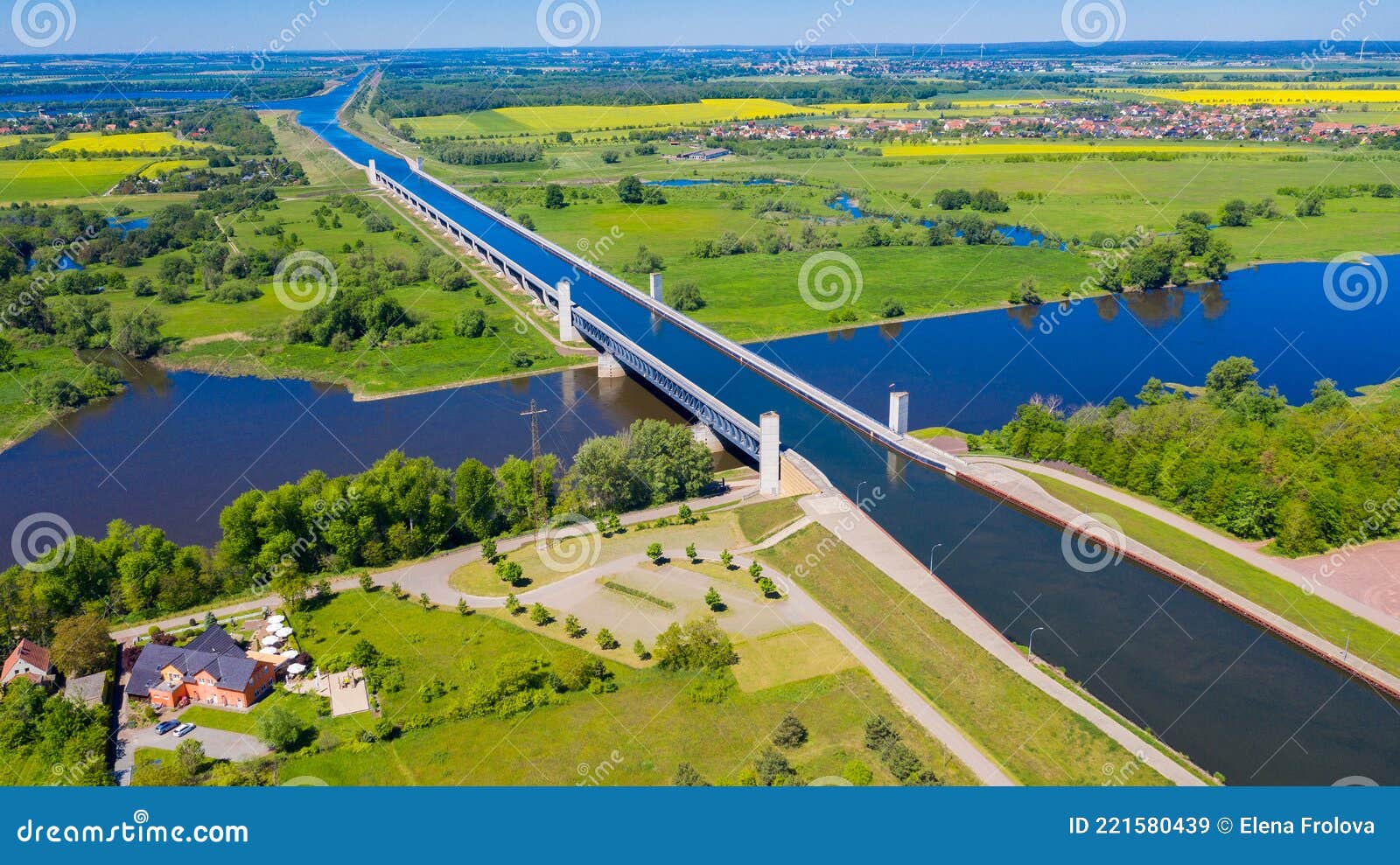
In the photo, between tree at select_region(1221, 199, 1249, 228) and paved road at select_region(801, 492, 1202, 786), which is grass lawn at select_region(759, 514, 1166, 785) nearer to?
paved road at select_region(801, 492, 1202, 786)

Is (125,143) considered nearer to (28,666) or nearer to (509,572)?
(28,666)

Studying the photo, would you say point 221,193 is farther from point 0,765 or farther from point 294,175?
point 0,765

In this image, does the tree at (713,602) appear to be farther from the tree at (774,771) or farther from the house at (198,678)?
the house at (198,678)

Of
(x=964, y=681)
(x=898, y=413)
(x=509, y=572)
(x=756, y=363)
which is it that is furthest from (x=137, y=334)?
(x=964, y=681)

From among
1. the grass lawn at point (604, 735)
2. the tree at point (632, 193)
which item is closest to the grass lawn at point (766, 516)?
the grass lawn at point (604, 735)

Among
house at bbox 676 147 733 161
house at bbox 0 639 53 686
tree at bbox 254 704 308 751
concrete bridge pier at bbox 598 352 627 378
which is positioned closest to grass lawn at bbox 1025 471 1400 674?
concrete bridge pier at bbox 598 352 627 378

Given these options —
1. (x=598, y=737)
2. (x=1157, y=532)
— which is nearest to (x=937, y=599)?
(x=1157, y=532)
